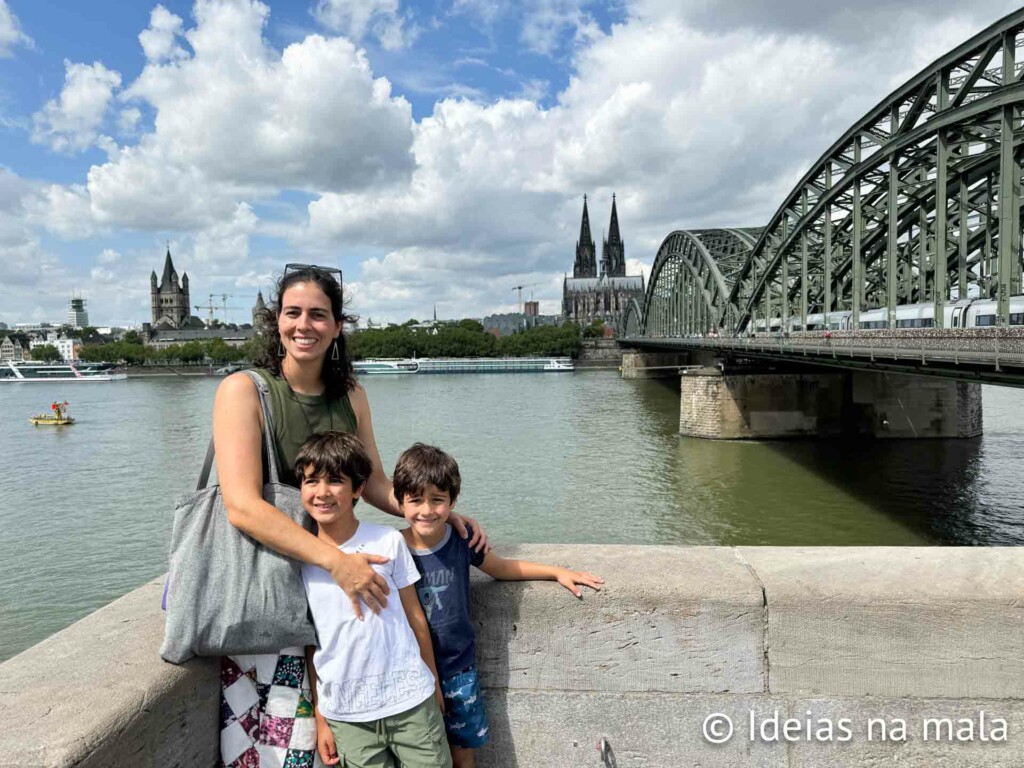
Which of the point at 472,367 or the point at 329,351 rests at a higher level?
the point at 329,351

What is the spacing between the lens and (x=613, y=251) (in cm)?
18138

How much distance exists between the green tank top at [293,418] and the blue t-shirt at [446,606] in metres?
0.49

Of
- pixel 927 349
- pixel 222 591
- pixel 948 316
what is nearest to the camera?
pixel 222 591

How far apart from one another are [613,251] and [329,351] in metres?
183

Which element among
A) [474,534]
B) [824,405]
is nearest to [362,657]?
[474,534]

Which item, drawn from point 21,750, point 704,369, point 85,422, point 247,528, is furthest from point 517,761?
point 85,422

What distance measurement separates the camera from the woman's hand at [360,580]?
2.08 m

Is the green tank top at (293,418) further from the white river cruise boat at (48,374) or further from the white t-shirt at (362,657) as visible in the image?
the white river cruise boat at (48,374)

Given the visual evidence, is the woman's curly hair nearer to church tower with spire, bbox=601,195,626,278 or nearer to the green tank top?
the green tank top

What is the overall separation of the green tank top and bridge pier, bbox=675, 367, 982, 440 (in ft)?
99.7

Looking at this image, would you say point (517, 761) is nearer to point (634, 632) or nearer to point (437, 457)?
point (634, 632)

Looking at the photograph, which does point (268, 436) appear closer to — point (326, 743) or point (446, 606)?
point (446, 606)

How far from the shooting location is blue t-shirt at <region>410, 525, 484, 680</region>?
7.69ft

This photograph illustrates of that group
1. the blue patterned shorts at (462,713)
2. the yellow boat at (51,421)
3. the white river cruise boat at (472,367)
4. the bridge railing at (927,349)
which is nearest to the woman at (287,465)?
the blue patterned shorts at (462,713)
